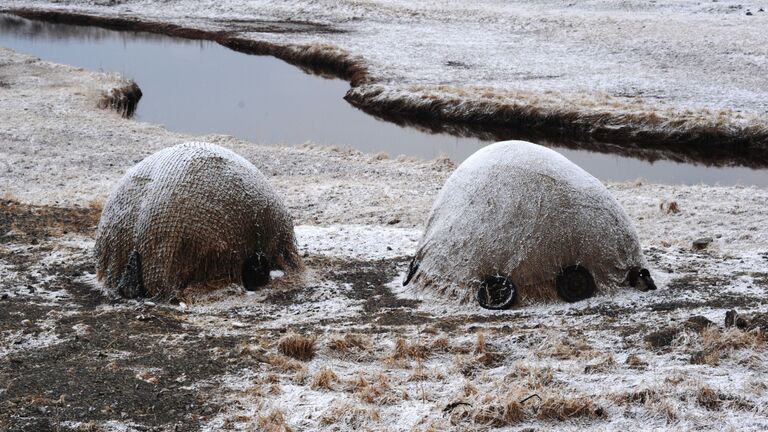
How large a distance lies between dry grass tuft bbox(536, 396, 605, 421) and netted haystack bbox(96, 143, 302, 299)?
15.3ft

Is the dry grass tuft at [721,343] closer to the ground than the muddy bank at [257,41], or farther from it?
closer to the ground

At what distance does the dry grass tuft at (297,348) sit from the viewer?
8.00 meters

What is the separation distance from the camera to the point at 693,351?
7.77m

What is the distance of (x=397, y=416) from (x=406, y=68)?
25589 mm

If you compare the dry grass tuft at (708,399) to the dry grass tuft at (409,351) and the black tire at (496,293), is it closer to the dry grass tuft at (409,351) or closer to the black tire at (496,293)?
the dry grass tuft at (409,351)

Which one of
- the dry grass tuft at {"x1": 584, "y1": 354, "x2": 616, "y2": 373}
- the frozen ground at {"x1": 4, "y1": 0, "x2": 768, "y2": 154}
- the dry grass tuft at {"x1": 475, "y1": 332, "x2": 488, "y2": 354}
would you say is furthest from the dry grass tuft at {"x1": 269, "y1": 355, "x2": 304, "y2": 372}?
the frozen ground at {"x1": 4, "y1": 0, "x2": 768, "y2": 154}

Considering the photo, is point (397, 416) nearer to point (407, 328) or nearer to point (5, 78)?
point (407, 328)

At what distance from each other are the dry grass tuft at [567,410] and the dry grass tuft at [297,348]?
7.41ft

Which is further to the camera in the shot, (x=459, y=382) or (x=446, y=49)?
(x=446, y=49)

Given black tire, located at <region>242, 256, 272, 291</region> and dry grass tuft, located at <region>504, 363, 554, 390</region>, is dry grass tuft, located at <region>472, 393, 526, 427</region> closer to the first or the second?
dry grass tuft, located at <region>504, 363, 554, 390</region>

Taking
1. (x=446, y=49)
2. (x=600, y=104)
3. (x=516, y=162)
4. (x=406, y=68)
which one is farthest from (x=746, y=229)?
(x=446, y=49)

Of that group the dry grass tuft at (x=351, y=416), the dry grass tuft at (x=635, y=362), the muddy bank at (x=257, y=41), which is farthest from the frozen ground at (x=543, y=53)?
the dry grass tuft at (x=351, y=416)

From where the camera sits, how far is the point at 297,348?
801 centimetres

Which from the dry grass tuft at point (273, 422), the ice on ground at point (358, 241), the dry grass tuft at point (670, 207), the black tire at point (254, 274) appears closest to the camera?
the dry grass tuft at point (273, 422)
